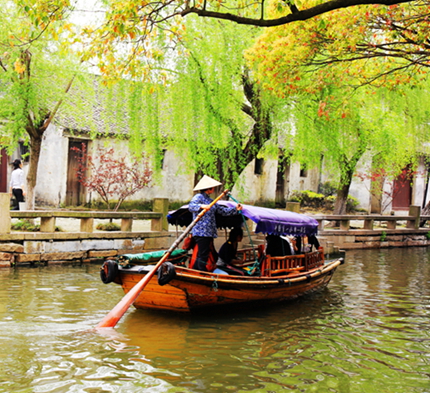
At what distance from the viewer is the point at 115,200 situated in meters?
21.6

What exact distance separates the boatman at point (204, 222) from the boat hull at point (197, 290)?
507mm

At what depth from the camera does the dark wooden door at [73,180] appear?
69.8 ft

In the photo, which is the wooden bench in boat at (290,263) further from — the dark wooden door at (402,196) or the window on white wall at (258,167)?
the dark wooden door at (402,196)

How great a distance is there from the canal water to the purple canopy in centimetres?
149

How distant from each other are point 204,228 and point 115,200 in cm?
1356

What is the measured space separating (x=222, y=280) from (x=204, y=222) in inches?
40.6

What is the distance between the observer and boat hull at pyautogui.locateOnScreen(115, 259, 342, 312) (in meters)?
8.04

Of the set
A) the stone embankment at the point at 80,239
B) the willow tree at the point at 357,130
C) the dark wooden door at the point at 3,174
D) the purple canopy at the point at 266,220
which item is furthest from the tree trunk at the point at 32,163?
the willow tree at the point at 357,130

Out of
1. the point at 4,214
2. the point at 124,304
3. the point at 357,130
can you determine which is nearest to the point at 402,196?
the point at 357,130

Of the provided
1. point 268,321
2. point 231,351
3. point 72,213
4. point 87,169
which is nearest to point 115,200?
point 87,169

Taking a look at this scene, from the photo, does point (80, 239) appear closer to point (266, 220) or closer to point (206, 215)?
point (206, 215)

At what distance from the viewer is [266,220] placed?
911 centimetres

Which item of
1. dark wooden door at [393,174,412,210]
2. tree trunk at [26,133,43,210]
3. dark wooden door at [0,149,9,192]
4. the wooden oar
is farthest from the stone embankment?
dark wooden door at [393,174,412,210]

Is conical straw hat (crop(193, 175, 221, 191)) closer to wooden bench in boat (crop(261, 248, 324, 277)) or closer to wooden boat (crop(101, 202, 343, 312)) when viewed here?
wooden boat (crop(101, 202, 343, 312))
